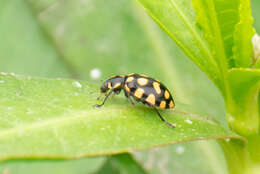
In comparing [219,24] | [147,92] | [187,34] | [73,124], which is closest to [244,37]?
[219,24]

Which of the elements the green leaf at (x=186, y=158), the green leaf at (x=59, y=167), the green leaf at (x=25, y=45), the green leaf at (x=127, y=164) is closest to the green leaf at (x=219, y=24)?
the green leaf at (x=127, y=164)

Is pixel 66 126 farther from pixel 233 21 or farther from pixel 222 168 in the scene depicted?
pixel 222 168

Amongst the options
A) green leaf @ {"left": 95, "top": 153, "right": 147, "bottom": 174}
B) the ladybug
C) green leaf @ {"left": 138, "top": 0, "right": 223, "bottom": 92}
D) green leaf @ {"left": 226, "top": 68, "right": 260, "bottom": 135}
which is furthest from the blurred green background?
green leaf @ {"left": 138, "top": 0, "right": 223, "bottom": 92}

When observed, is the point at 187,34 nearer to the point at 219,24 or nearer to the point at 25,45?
the point at 219,24

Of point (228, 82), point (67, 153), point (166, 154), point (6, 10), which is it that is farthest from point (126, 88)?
point (6, 10)

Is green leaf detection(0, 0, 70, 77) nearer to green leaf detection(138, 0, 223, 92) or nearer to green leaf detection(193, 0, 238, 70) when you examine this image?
green leaf detection(138, 0, 223, 92)

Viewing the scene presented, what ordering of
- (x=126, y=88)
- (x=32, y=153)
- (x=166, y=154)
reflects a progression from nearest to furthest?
(x=32, y=153) → (x=126, y=88) → (x=166, y=154)

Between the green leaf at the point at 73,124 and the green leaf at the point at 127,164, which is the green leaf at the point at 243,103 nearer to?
the green leaf at the point at 73,124
